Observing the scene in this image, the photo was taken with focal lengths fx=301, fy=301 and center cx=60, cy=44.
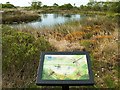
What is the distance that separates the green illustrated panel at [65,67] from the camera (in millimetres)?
3037

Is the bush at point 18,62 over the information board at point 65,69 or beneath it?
beneath

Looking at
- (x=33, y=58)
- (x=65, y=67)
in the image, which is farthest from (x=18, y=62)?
(x=65, y=67)

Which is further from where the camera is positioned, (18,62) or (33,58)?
(33,58)

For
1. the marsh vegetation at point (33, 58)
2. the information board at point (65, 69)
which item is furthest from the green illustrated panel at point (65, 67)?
the marsh vegetation at point (33, 58)

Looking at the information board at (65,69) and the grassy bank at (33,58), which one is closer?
the information board at (65,69)

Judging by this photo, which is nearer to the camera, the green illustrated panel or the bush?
the green illustrated panel

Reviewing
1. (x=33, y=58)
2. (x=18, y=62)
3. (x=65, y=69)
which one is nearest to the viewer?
(x=65, y=69)

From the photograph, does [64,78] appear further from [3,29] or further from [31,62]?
[3,29]

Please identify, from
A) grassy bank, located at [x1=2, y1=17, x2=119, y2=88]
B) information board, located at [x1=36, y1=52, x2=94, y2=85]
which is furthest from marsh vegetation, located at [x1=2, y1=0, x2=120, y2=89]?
information board, located at [x1=36, y1=52, x2=94, y2=85]

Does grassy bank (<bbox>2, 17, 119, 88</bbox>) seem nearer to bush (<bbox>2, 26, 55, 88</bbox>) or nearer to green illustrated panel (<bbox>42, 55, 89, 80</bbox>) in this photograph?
bush (<bbox>2, 26, 55, 88</bbox>)

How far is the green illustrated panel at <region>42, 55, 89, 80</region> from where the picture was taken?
9.96 ft

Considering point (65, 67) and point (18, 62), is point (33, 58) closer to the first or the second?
point (18, 62)

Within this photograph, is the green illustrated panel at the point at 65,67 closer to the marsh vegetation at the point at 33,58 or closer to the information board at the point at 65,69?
the information board at the point at 65,69

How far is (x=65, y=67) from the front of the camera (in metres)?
3.20
